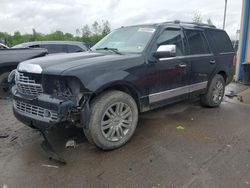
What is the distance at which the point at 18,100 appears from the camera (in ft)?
12.3

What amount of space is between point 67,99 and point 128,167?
1.18 meters

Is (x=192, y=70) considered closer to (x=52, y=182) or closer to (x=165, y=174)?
(x=165, y=174)

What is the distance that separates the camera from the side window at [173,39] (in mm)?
4474

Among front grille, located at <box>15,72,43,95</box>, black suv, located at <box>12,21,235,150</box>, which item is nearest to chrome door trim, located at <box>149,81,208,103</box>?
black suv, located at <box>12,21,235,150</box>

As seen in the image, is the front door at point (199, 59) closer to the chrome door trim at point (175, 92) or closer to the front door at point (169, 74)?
the chrome door trim at point (175, 92)

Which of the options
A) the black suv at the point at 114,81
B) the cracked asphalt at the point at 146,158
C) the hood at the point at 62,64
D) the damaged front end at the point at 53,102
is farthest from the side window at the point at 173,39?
the damaged front end at the point at 53,102

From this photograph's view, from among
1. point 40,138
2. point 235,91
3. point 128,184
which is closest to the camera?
point 128,184

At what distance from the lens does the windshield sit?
14.2 ft

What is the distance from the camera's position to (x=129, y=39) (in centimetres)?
458

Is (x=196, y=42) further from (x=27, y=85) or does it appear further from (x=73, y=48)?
(x=73, y=48)

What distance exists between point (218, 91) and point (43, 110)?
14.0ft

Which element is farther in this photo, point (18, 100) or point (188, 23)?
point (188, 23)

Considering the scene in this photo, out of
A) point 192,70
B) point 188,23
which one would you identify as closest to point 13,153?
point 192,70

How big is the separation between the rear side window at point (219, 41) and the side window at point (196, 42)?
271 mm
